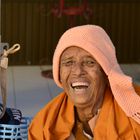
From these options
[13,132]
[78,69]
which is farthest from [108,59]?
[13,132]

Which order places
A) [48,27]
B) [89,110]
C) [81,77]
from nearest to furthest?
[81,77] → [89,110] → [48,27]

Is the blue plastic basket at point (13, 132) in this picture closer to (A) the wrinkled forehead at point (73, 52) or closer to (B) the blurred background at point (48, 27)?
(A) the wrinkled forehead at point (73, 52)

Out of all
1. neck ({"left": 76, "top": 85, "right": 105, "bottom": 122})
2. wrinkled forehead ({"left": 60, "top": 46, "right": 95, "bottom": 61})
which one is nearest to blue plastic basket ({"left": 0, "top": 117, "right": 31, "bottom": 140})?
neck ({"left": 76, "top": 85, "right": 105, "bottom": 122})

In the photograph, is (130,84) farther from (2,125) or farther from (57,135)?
(2,125)

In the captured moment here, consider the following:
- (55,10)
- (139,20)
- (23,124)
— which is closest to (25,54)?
(55,10)

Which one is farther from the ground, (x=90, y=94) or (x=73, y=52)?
(x=73, y=52)

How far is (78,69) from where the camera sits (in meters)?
2.09

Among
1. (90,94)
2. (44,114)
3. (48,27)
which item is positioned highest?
(90,94)

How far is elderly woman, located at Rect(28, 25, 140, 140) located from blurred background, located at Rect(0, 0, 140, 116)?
428 cm

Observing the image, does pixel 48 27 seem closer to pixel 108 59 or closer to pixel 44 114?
pixel 44 114

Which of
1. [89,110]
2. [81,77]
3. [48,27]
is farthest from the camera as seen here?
[48,27]

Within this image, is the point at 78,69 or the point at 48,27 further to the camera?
the point at 48,27

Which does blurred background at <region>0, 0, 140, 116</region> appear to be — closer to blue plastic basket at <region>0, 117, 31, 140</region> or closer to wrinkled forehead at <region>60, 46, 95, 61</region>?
blue plastic basket at <region>0, 117, 31, 140</region>

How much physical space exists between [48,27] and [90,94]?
16.1ft
